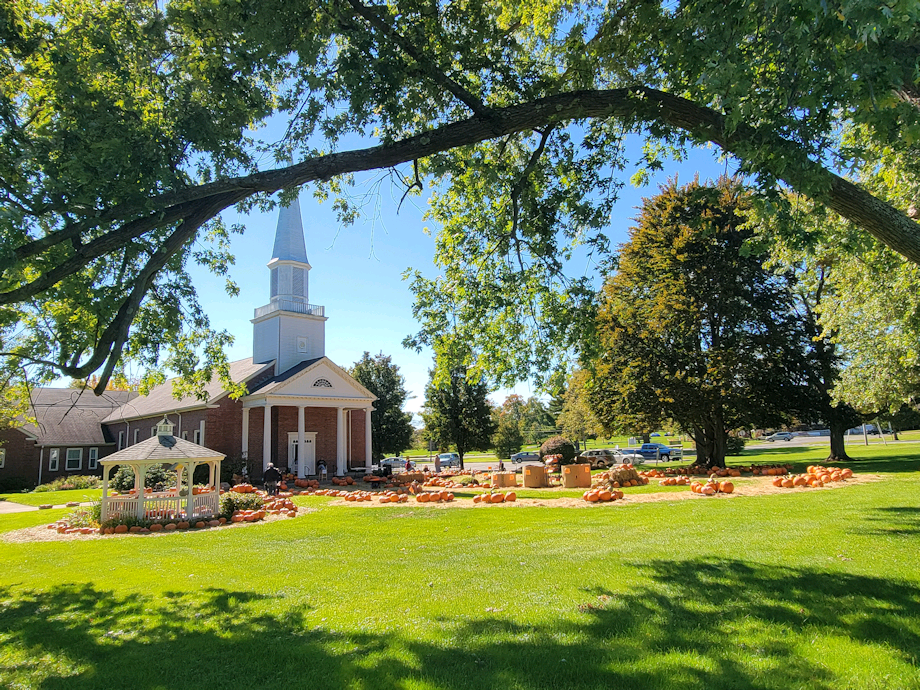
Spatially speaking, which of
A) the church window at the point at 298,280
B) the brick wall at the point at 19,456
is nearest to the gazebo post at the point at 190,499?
the church window at the point at 298,280

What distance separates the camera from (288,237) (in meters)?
32.0

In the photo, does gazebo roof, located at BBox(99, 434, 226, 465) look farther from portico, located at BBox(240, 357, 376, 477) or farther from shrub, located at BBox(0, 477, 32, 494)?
shrub, located at BBox(0, 477, 32, 494)

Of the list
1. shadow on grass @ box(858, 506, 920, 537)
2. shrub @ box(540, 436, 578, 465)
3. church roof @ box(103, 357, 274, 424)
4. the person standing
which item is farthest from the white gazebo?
shrub @ box(540, 436, 578, 465)

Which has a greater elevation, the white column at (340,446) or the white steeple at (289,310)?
the white steeple at (289,310)

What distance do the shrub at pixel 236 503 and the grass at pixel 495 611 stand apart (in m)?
5.66

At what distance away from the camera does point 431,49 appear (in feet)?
25.5

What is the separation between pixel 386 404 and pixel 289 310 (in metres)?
13.3

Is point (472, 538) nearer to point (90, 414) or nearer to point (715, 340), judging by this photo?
point (715, 340)

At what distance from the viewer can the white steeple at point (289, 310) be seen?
3148 cm

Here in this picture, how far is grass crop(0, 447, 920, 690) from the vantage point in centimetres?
400

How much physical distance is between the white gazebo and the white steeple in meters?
15.7

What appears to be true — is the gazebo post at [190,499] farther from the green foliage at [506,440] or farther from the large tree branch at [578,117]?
the green foliage at [506,440]

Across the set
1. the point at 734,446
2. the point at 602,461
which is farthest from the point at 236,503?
the point at 734,446

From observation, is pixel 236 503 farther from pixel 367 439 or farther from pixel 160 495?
pixel 367 439
